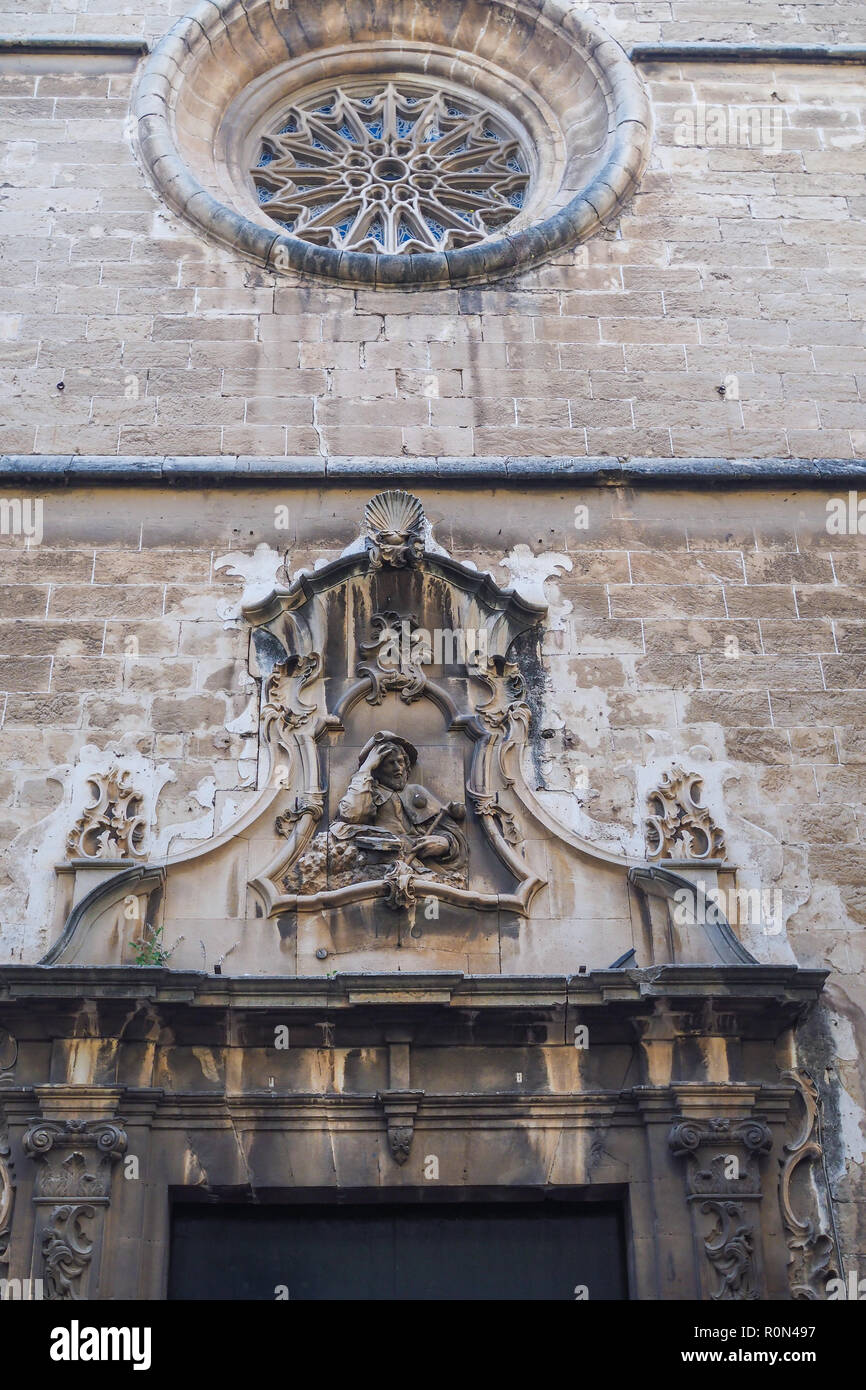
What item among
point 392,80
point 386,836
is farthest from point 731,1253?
point 392,80

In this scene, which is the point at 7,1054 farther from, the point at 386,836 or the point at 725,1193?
the point at 725,1193

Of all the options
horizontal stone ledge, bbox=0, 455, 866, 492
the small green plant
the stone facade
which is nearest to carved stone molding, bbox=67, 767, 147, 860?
the stone facade

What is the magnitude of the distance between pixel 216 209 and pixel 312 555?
2562mm

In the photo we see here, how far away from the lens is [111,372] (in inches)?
383

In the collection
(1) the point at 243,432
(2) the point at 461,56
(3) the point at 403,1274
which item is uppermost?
(2) the point at 461,56

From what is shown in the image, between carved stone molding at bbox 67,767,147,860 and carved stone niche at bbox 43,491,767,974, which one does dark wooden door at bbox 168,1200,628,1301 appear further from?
carved stone molding at bbox 67,767,147,860

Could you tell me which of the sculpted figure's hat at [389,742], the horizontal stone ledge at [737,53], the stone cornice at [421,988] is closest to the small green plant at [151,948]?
the stone cornice at [421,988]

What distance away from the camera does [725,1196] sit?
7.28 m

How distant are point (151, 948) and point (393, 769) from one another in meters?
1.42

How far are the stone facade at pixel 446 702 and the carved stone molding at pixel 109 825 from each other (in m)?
0.02

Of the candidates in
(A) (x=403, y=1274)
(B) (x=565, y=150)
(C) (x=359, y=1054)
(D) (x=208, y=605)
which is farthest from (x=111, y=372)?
(A) (x=403, y=1274)

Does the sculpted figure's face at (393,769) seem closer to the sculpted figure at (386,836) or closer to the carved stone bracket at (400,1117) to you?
the sculpted figure at (386,836)
